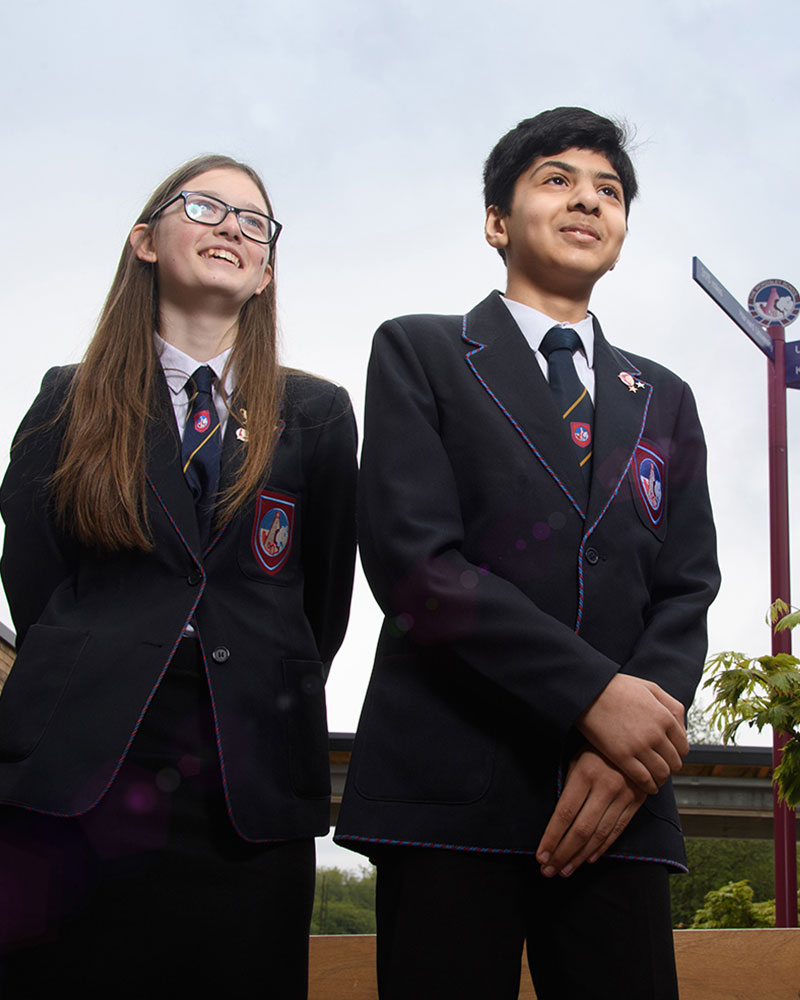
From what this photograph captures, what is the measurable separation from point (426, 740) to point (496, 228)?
4.23ft

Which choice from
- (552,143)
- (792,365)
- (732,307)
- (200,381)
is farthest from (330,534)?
(792,365)

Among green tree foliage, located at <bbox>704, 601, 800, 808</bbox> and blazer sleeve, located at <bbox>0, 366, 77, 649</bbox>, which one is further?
green tree foliage, located at <bbox>704, 601, 800, 808</bbox>

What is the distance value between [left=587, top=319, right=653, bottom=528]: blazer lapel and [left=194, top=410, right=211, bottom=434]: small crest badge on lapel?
0.89m

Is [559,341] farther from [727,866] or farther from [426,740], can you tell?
[727,866]

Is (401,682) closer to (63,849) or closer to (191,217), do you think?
(63,849)

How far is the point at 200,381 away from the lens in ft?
7.72

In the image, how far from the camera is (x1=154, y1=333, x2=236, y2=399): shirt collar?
239 centimetres

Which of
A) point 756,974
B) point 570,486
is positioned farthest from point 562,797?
point 756,974

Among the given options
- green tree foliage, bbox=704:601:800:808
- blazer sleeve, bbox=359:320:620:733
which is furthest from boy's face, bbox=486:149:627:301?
green tree foliage, bbox=704:601:800:808

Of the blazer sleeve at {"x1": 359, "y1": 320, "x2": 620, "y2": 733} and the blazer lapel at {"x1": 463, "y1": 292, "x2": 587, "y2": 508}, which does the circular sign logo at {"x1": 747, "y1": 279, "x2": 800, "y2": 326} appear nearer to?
the blazer lapel at {"x1": 463, "y1": 292, "x2": 587, "y2": 508}

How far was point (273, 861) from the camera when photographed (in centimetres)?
193

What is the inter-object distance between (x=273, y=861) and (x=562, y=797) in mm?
629

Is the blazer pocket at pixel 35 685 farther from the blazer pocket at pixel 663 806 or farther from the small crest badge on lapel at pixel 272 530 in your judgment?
the blazer pocket at pixel 663 806

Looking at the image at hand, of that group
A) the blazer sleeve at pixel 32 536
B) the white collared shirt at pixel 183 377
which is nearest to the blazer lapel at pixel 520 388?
the white collared shirt at pixel 183 377
